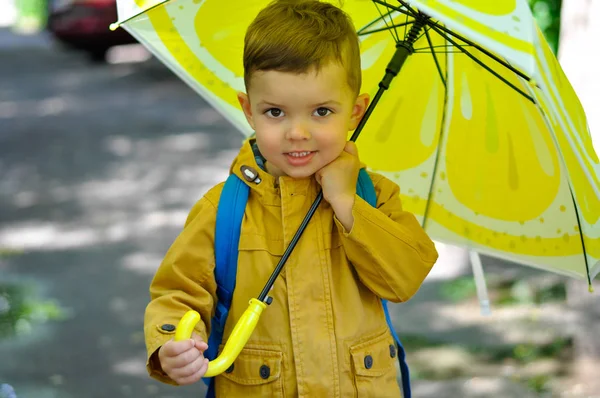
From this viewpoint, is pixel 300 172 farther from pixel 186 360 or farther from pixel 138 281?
pixel 138 281

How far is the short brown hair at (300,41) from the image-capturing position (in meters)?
2.27

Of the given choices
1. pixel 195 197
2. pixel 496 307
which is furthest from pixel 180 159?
pixel 496 307

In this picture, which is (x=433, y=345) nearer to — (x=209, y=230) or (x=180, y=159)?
(x=209, y=230)

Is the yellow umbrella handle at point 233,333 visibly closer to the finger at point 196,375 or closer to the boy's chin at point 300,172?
the finger at point 196,375

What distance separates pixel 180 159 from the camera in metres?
8.12

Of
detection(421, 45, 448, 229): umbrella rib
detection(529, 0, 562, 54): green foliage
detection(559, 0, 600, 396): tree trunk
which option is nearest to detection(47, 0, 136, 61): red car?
detection(529, 0, 562, 54): green foliage

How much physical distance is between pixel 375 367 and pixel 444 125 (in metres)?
0.99

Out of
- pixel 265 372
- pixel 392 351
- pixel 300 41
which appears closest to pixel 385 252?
pixel 392 351

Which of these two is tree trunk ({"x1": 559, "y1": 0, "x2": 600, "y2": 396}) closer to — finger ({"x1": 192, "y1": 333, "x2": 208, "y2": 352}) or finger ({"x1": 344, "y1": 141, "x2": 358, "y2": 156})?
finger ({"x1": 344, "y1": 141, "x2": 358, "y2": 156})

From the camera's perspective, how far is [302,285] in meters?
2.41

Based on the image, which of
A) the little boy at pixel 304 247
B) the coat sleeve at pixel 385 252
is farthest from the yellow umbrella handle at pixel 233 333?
the coat sleeve at pixel 385 252

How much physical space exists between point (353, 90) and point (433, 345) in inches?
96.9

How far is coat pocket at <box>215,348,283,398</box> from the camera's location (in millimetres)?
2396

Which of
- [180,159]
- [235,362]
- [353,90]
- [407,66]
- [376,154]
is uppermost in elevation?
[180,159]
